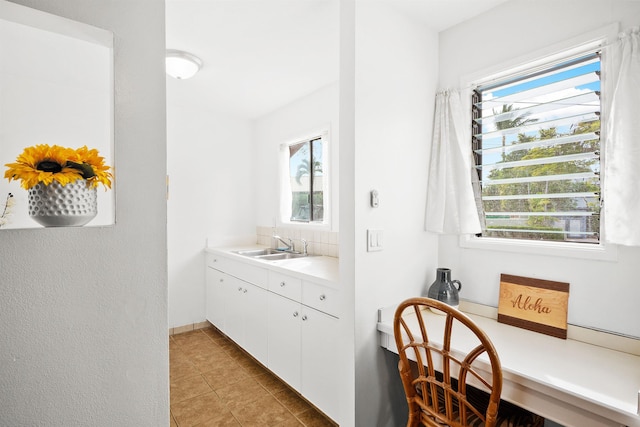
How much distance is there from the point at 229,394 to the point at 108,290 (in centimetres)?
198

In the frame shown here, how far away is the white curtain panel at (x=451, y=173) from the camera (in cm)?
186

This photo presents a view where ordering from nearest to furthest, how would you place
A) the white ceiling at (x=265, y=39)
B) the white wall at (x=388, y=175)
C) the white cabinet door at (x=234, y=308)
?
the white wall at (x=388, y=175) < the white ceiling at (x=265, y=39) < the white cabinet door at (x=234, y=308)

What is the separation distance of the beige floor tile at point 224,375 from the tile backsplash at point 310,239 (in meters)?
1.23

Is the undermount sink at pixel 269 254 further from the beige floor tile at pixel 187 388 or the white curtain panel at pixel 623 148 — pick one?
the white curtain panel at pixel 623 148

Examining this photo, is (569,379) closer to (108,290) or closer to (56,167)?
(108,290)

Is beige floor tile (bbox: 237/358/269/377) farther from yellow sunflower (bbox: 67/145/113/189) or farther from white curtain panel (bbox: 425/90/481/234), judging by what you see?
yellow sunflower (bbox: 67/145/113/189)

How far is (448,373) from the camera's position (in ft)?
4.07

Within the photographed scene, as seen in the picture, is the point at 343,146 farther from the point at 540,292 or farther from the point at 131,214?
the point at 540,292

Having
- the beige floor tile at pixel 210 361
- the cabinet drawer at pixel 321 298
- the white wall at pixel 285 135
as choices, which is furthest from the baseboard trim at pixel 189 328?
the cabinet drawer at pixel 321 298

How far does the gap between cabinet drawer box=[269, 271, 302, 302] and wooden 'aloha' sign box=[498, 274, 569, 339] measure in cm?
123

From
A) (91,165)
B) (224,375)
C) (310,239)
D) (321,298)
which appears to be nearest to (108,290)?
(91,165)

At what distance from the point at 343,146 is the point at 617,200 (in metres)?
1.21

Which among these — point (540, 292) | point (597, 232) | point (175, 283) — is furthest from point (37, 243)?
point (175, 283)

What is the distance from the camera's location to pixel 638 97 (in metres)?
1.31
